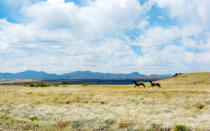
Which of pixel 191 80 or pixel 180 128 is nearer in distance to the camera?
pixel 180 128

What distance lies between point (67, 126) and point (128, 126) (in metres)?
3.46

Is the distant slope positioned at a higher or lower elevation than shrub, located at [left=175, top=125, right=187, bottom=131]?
higher

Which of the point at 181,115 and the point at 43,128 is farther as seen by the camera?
the point at 181,115

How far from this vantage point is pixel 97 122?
12219mm

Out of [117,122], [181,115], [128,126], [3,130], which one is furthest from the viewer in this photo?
[181,115]

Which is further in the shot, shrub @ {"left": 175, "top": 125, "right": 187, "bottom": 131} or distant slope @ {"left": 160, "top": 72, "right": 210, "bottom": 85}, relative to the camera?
distant slope @ {"left": 160, "top": 72, "right": 210, "bottom": 85}

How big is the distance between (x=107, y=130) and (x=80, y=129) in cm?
153

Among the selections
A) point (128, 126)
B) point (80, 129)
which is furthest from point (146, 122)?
point (80, 129)

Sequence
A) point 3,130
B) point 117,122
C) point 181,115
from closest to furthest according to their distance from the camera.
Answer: point 3,130, point 117,122, point 181,115

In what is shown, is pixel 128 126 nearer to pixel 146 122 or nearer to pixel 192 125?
pixel 146 122

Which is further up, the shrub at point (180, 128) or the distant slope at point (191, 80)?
the distant slope at point (191, 80)

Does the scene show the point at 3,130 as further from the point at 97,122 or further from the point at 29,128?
the point at 97,122

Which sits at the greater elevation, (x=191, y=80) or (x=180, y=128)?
(x=191, y=80)

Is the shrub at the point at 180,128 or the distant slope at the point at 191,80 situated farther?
the distant slope at the point at 191,80
